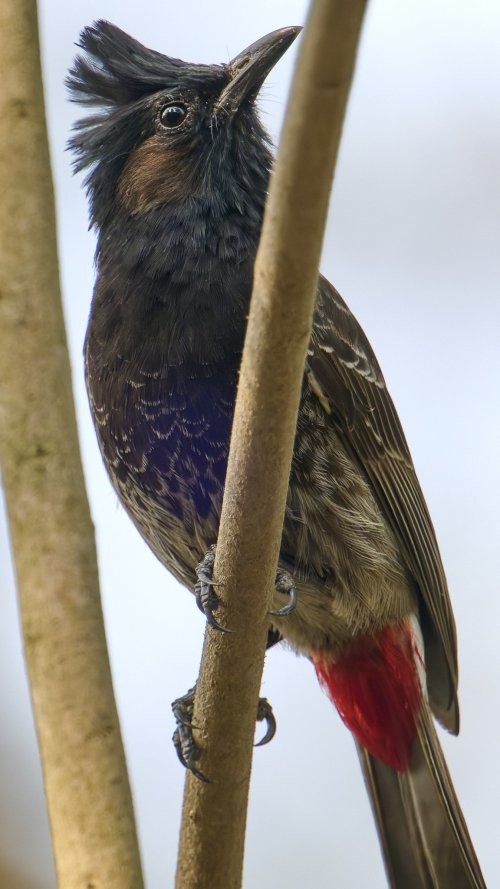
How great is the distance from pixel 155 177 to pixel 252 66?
446mm

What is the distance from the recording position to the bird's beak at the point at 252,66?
11.0ft

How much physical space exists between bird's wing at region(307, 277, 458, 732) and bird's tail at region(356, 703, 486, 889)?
0.15 meters

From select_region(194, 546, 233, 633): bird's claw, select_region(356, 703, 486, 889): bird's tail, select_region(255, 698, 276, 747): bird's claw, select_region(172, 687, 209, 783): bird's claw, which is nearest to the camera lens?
select_region(194, 546, 233, 633): bird's claw

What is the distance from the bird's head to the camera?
11.1 ft

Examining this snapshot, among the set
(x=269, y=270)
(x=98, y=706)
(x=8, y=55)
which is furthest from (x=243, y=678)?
(x=8, y=55)

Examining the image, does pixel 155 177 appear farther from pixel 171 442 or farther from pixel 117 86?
pixel 171 442

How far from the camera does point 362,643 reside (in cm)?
352

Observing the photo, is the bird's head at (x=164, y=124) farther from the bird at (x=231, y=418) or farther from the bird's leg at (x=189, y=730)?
the bird's leg at (x=189, y=730)

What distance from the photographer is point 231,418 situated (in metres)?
2.89

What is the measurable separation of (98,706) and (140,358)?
1.09 meters

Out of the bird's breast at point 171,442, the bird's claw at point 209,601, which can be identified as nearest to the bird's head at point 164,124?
the bird's breast at point 171,442

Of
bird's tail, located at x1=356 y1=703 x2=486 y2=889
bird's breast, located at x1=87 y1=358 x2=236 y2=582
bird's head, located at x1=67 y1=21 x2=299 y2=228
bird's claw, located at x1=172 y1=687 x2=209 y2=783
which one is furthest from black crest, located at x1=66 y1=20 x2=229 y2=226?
bird's tail, located at x1=356 y1=703 x2=486 y2=889

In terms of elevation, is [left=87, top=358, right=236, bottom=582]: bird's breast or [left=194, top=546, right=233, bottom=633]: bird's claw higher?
[left=87, top=358, right=236, bottom=582]: bird's breast

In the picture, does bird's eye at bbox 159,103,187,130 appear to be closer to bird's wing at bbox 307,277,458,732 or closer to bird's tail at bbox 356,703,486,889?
bird's wing at bbox 307,277,458,732
